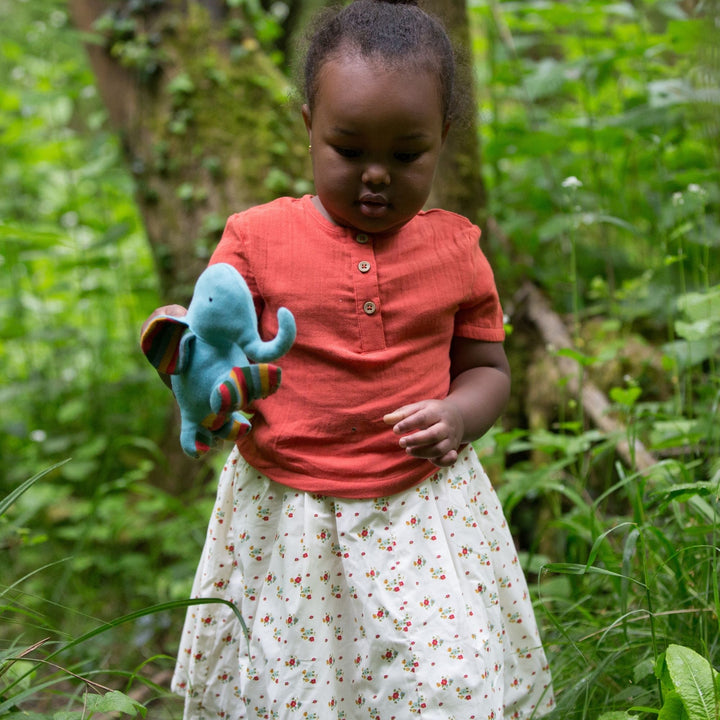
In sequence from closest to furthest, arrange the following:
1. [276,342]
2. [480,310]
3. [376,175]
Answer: [276,342] < [376,175] < [480,310]

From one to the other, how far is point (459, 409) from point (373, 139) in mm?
509

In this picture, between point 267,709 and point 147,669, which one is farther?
point 147,669

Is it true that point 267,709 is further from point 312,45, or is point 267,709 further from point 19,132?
point 19,132

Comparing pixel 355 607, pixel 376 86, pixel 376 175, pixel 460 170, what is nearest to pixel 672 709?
pixel 355 607

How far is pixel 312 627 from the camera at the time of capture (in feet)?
4.85

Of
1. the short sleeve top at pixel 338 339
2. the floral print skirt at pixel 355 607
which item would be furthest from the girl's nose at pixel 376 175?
the floral print skirt at pixel 355 607

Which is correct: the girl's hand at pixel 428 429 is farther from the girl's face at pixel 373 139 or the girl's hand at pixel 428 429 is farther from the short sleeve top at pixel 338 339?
the girl's face at pixel 373 139

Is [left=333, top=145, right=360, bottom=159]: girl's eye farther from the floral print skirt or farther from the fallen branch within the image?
the fallen branch

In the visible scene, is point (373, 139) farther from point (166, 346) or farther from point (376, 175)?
point (166, 346)

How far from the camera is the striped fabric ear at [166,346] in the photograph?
130 cm

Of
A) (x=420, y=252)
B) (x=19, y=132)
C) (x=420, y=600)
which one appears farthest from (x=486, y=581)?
(x=19, y=132)

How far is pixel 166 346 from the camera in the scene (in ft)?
4.31

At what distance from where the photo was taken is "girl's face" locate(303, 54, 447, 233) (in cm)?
136

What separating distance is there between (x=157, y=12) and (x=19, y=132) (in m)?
1.41
